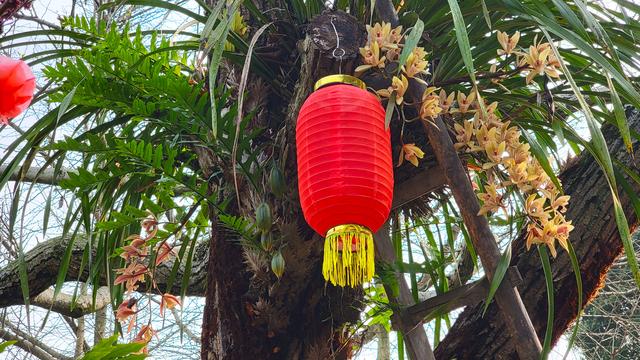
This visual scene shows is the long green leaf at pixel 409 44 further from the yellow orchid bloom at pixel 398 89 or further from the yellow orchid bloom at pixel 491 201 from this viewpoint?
the yellow orchid bloom at pixel 491 201

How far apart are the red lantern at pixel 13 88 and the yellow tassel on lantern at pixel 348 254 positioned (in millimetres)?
542

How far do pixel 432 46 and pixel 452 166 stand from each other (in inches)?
12.6

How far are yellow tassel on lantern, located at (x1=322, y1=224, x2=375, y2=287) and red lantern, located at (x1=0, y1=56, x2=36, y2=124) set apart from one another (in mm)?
542

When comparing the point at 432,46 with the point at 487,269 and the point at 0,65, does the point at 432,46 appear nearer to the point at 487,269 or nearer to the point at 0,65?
the point at 487,269

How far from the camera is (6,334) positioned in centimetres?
248

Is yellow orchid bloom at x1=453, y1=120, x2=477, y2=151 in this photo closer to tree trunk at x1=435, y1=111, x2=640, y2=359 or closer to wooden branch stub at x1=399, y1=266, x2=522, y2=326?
wooden branch stub at x1=399, y1=266, x2=522, y2=326

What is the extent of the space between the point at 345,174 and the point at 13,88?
0.53 m

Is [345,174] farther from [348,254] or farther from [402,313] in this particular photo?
[402,313]

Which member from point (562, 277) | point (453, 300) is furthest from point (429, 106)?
point (562, 277)

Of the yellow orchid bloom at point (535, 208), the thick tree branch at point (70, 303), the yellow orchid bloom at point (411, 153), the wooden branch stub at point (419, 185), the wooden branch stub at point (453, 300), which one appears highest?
the thick tree branch at point (70, 303)

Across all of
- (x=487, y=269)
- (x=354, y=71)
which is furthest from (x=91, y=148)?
(x=487, y=269)

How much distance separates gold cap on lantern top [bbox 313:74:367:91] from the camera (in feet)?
3.76

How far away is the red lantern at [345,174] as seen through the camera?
104 centimetres

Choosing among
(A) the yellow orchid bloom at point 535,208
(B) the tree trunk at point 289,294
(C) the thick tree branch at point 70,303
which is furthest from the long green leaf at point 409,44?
(C) the thick tree branch at point 70,303
